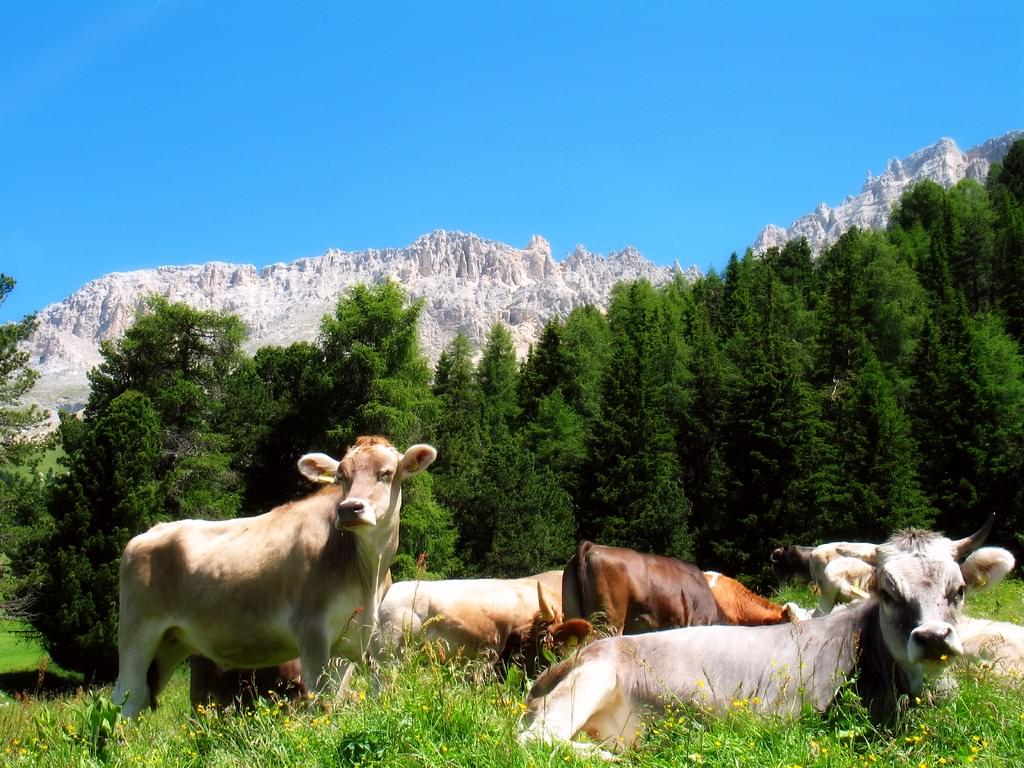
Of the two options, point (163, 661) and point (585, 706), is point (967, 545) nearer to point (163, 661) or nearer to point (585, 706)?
point (585, 706)

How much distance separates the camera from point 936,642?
5.07 meters

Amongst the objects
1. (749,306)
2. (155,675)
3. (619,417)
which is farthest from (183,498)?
(749,306)

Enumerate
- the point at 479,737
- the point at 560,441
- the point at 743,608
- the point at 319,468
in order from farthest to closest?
the point at 560,441, the point at 743,608, the point at 319,468, the point at 479,737

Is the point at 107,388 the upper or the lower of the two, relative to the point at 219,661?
upper

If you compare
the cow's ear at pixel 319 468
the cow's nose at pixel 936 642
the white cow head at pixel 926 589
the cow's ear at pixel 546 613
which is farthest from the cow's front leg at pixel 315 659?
the cow's nose at pixel 936 642

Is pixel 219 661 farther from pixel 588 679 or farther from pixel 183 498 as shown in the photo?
pixel 183 498

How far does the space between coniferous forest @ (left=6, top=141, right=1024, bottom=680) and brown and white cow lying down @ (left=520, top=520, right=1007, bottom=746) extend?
3170 cm

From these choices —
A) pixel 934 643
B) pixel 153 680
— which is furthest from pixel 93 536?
pixel 934 643

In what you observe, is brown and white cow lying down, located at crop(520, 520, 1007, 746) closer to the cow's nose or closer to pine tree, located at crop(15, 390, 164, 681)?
the cow's nose

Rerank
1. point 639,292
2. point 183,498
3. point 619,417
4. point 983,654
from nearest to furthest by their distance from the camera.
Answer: point 983,654, point 183,498, point 619,417, point 639,292

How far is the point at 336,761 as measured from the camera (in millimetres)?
4762

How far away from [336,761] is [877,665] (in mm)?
3393

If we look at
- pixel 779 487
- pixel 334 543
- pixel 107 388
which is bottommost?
pixel 779 487

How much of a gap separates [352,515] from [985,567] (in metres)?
4.50
